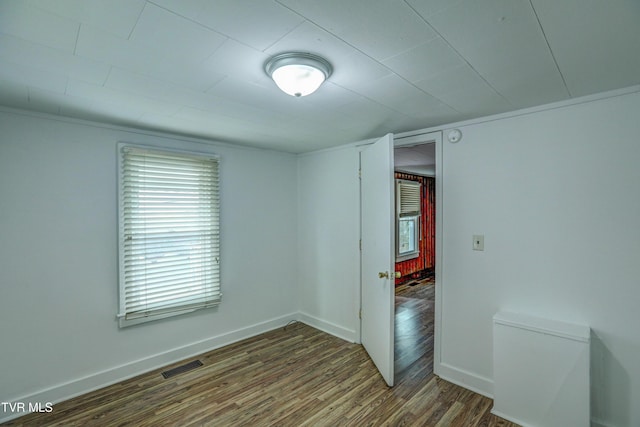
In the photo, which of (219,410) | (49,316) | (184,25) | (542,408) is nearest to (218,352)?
(219,410)

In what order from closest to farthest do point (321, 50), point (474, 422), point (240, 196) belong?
point (321, 50), point (474, 422), point (240, 196)

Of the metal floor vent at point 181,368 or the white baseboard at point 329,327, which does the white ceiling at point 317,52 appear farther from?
the white baseboard at point 329,327

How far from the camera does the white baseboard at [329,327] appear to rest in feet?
11.2

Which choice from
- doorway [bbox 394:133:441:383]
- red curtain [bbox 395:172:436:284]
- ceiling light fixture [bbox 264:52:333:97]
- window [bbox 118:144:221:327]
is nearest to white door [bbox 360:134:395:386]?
doorway [bbox 394:133:441:383]

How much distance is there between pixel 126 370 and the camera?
2643mm

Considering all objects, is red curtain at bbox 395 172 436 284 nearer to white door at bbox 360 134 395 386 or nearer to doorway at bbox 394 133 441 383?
doorway at bbox 394 133 441 383

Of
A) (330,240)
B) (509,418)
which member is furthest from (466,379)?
(330,240)

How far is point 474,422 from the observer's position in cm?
208

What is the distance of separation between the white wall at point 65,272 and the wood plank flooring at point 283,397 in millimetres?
196

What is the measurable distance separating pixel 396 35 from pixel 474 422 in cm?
245

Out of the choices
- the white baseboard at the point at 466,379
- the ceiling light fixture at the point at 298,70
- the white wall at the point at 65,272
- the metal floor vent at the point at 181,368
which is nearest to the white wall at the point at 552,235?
the white baseboard at the point at 466,379

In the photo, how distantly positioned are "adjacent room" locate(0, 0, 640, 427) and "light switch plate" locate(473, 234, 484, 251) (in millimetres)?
16

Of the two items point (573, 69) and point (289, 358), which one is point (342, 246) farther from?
point (573, 69)

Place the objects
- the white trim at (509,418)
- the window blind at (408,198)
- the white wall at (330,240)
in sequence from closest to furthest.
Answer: the white trim at (509,418)
the white wall at (330,240)
the window blind at (408,198)
